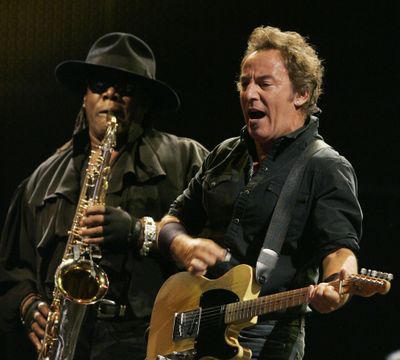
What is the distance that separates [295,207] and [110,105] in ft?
5.44

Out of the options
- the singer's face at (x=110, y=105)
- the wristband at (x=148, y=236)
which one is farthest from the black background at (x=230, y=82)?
the wristband at (x=148, y=236)

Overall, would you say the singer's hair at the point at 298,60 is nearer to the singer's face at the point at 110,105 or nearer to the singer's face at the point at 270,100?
the singer's face at the point at 270,100

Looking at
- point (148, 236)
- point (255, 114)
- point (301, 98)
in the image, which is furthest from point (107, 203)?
point (301, 98)

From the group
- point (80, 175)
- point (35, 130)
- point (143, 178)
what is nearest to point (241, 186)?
point (143, 178)

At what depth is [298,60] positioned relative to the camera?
352cm

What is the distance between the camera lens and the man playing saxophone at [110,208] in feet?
14.0

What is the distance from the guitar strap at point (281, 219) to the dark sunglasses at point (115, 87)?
156 cm

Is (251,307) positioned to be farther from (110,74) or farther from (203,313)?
(110,74)

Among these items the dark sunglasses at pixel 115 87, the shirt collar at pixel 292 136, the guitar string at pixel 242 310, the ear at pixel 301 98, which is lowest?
the guitar string at pixel 242 310

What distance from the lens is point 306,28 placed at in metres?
4.95

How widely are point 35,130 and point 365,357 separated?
2.34 m

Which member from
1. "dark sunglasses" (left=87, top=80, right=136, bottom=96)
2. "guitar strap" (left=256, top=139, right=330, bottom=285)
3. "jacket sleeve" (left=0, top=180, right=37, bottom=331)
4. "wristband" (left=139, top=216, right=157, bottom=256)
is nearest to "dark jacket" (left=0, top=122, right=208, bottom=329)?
"jacket sleeve" (left=0, top=180, right=37, bottom=331)

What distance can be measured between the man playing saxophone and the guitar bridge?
809mm

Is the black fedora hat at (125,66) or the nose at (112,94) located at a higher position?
the black fedora hat at (125,66)
